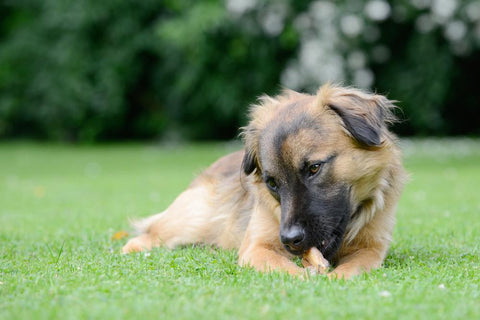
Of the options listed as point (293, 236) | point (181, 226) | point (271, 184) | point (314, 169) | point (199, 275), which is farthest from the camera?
point (181, 226)

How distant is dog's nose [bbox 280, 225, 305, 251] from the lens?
14.1 feet

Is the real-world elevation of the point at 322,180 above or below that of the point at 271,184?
above

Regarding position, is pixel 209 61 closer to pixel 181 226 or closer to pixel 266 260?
pixel 181 226

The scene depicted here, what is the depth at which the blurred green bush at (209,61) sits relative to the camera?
18000 mm

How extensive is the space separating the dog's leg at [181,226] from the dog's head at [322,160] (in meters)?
1.15

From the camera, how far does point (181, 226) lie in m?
6.09

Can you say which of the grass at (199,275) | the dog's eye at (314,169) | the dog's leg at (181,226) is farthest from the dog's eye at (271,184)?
the dog's leg at (181,226)

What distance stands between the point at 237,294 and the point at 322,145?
1.36m

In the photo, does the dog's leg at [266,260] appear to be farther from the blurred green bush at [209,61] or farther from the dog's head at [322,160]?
the blurred green bush at [209,61]

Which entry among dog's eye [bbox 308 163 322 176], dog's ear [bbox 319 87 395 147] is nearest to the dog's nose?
dog's eye [bbox 308 163 322 176]

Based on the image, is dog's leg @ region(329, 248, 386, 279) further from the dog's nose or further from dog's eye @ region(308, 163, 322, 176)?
dog's eye @ region(308, 163, 322, 176)

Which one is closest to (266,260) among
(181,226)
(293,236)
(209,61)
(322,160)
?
(293,236)

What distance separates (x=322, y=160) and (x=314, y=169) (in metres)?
0.09

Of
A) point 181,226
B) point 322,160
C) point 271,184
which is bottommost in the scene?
point 181,226
